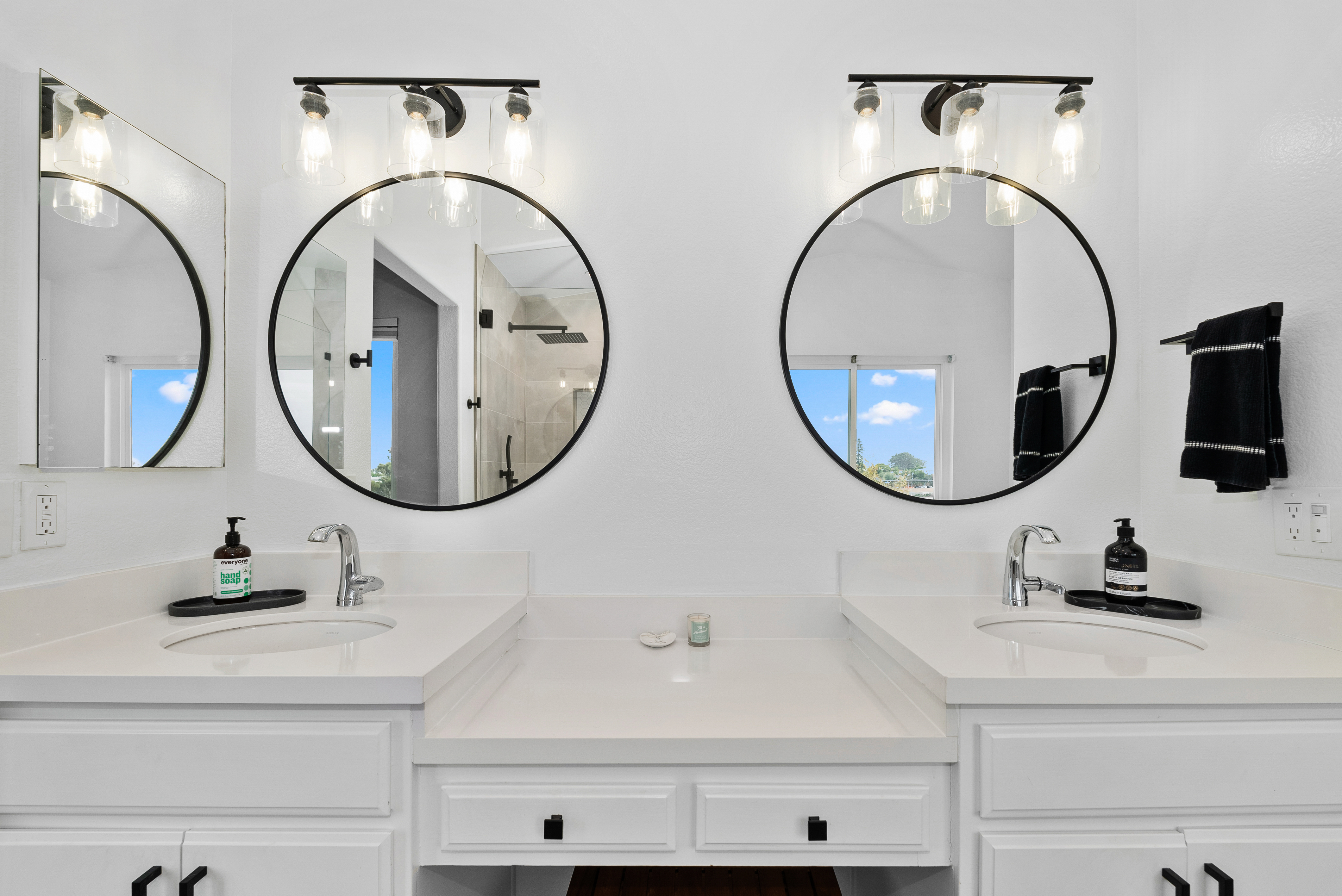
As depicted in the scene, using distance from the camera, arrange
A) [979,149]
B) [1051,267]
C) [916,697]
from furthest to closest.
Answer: [1051,267]
[979,149]
[916,697]

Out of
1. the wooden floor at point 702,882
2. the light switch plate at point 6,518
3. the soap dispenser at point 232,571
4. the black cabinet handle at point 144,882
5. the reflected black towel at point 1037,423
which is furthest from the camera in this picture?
the reflected black towel at point 1037,423

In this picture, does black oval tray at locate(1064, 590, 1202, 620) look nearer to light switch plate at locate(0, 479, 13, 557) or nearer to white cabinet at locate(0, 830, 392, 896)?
white cabinet at locate(0, 830, 392, 896)

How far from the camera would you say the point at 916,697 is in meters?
1.03

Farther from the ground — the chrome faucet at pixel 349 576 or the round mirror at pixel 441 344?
the round mirror at pixel 441 344

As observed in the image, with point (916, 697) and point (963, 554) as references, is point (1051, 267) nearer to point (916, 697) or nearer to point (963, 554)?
point (963, 554)

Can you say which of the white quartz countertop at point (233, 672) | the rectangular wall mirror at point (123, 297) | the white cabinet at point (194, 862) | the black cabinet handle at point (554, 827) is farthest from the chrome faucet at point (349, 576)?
the black cabinet handle at point (554, 827)

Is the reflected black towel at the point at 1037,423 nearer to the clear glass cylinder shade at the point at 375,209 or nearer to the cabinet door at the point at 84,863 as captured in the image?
the clear glass cylinder shade at the point at 375,209

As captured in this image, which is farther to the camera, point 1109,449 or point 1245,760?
point 1109,449

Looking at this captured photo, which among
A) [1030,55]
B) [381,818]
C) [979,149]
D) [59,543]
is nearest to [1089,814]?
[381,818]

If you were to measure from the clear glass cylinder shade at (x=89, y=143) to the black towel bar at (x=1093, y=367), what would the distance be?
212 centimetres

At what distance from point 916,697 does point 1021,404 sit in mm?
817

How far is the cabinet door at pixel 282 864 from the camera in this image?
0.89 metres

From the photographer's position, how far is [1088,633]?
128 cm

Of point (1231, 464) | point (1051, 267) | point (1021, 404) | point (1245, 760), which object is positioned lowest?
point (1245, 760)
